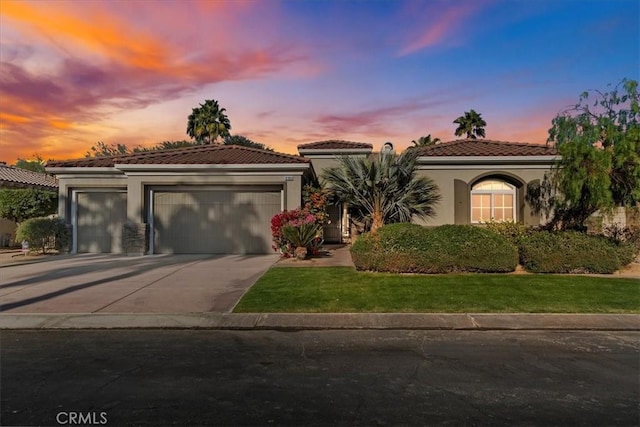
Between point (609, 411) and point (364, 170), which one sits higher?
point (364, 170)

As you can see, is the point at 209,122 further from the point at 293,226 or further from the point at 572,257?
→ the point at 572,257

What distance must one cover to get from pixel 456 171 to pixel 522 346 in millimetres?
11233

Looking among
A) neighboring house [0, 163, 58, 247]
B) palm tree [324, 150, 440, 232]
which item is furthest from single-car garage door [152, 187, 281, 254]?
neighboring house [0, 163, 58, 247]

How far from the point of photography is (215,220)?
54.0ft

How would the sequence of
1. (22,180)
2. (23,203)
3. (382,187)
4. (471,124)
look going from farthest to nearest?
1. (471,124)
2. (22,180)
3. (23,203)
4. (382,187)

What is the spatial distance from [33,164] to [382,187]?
2144 inches

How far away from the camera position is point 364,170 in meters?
15.2

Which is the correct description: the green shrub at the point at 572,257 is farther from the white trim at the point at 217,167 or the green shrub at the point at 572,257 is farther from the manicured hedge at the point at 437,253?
the white trim at the point at 217,167

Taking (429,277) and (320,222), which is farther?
(320,222)

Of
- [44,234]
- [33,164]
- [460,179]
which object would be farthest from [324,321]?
[33,164]

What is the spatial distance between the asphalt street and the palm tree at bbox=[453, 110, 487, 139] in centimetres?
3486

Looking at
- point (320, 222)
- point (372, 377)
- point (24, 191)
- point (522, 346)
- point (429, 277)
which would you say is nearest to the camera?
point (372, 377)

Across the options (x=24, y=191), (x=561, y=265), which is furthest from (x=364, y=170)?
(x=24, y=191)

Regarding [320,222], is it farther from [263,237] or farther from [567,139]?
[567,139]
